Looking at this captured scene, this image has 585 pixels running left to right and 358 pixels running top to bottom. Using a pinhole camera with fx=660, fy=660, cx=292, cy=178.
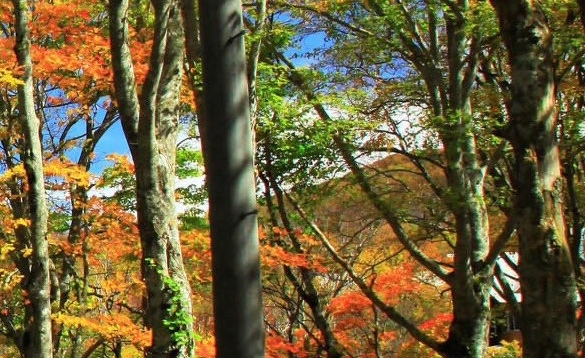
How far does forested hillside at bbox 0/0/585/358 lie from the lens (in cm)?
256

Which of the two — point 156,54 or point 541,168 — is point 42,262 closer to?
point 156,54

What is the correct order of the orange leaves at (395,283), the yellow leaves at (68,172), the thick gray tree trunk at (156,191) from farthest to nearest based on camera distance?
the orange leaves at (395,283) → the yellow leaves at (68,172) → the thick gray tree trunk at (156,191)

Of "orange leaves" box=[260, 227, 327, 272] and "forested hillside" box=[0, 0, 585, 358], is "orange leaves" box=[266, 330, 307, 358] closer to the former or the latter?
"forested hillside" box=[0, 0, 585, 358]

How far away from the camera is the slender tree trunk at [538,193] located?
145 inches

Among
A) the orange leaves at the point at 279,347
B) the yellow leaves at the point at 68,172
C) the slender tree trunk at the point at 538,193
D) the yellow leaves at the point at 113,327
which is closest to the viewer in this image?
the slender tree trunk at the point at 538,193

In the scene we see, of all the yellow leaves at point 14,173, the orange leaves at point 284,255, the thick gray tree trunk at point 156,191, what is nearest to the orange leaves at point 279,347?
the orange leaves at point 284,255

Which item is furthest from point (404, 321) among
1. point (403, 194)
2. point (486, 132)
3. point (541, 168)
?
point (541, 168)

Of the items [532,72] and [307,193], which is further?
[307,193]

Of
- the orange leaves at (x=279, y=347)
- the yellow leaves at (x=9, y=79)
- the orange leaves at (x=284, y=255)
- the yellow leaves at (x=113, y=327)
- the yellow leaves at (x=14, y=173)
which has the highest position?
the yellow leaves at (x=9, y=79)

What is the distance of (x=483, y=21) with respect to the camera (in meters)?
8.50

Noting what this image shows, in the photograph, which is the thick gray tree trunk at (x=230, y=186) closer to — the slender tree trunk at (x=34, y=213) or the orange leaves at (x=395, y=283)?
the slender tree trunk at (x=34, y=213)

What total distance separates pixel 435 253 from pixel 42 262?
469 inches

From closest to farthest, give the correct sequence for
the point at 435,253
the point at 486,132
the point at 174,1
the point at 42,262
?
the point at 174,1 → the point at 42,262 → the point at 486,132 → the point at 435,253

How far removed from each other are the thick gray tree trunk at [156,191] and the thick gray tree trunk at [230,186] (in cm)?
427
